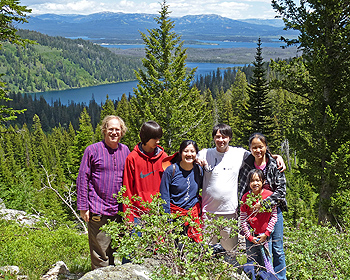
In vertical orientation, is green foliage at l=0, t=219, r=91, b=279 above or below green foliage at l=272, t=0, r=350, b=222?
below

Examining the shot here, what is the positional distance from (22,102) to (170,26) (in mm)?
145031

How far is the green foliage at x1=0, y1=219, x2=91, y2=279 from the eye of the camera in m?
4.92

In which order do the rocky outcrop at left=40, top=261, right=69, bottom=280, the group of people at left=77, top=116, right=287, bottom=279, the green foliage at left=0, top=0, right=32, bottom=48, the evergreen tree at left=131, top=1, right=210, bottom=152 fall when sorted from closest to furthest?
the group of people at left=77, top=116, right=287, bottom=279
the rocky outcrop at left=40, top=261, right=69, bottom=280
the green foliage at left=0, top=0, right=32, bottom=48
the evergreen tree at left=131, top=1, right=210, bottom=152

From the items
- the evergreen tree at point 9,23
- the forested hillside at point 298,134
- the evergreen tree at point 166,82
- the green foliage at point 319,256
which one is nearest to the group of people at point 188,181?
the green foliage at point 319,256

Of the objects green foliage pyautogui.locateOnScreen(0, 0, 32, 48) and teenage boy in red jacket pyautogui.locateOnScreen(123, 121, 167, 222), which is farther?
green foliage pyautogui.locateOnScreen(0, 0, 32, 48)

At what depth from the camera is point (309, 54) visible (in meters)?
12.1

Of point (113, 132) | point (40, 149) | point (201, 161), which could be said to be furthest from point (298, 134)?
point (40, 149)

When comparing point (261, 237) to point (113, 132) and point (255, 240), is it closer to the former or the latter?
point (255, 240)

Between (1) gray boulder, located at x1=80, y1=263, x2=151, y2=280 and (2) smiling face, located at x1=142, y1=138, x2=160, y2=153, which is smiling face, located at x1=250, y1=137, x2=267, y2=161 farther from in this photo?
(1) gray boulder, located at x1=80, y1=263, x2=151, y2=280

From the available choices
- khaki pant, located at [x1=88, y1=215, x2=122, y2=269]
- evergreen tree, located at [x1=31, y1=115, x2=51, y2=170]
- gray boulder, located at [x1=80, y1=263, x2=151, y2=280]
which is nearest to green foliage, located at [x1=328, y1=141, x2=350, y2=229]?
khaki pant, located at [x1=88, y1=215, x2=122, y2=269]

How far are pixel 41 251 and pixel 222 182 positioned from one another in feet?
12.1

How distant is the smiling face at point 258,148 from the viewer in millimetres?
4191

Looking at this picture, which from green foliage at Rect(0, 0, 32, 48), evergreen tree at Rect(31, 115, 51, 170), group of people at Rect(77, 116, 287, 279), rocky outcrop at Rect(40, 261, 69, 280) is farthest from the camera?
evergreen tree at Rect(31, 115, 51, 170)

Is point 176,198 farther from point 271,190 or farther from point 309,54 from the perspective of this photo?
point 309,54
